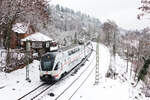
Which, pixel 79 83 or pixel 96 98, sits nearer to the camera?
pixel 96 98

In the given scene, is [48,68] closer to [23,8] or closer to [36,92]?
[36,92]

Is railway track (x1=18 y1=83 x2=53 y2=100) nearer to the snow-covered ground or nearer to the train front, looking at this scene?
the snow-covered ground

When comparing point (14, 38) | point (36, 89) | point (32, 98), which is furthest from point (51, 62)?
point (14, 38)

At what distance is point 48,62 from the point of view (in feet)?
55.8

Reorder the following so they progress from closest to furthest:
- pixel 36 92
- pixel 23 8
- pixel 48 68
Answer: pixel 36 92, pixel 48 68, pixel 23 8

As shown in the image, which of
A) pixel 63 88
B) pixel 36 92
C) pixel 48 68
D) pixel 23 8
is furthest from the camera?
pixel 23 8

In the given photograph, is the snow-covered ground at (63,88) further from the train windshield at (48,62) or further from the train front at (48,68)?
the train windshield at (48,62)

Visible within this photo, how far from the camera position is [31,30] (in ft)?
133

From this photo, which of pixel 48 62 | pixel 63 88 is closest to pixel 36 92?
pixel 63 88

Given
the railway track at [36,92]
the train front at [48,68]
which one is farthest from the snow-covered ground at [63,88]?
the train front at [48,68]

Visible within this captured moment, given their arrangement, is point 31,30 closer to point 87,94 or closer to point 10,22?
point 10,22

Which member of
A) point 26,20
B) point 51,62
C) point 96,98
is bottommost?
point 96,98

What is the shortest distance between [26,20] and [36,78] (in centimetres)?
684

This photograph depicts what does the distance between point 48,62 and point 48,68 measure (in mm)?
572
